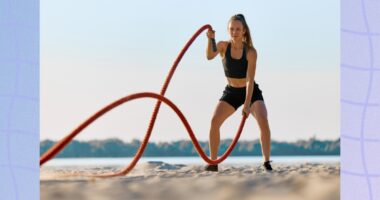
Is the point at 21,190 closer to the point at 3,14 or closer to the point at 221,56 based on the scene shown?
the point at 3,14

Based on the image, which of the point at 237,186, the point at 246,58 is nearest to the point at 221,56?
the point at 246,58

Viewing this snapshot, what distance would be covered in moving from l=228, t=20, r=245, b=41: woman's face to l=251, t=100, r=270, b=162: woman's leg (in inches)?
8.3

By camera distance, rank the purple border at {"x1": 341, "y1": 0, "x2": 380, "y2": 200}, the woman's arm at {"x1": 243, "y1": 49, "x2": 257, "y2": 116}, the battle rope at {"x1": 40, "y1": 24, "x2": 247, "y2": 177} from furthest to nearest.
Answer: the woman's arm at {"x1": 243, "y1": 49, "x2": 257, "y2": 116}
the battle rope at {"x1": 40, "y1": 24, "x2": 247, "y2": 177}
the purple border at {"x1": 341, "y1": 0, "x2": 380, "y2": 200}

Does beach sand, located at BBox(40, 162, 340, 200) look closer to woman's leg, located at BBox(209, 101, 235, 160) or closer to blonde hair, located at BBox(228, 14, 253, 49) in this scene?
woman's leg, located at BBox(209, 101, 235, 160)

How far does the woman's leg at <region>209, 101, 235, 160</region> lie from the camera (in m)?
2.03

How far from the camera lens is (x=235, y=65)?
207cm

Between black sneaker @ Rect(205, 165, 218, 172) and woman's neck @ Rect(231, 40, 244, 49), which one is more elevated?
woman's neck @ Rect(231, 40, 244, 49)

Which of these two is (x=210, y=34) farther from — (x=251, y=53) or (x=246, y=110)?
(x=246, y=110)

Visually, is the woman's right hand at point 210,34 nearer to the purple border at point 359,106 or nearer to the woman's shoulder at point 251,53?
the woman's shoulder at point 251,53

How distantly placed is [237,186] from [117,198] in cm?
26

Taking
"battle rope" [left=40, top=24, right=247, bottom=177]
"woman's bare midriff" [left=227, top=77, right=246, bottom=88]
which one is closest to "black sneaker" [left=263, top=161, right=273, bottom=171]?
"battle rope" [left=40, top=24, right=247, bottom=177]

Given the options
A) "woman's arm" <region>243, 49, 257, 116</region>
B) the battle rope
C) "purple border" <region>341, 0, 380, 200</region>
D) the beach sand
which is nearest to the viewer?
"purple border" <region>341, 0, 380, 200</region>

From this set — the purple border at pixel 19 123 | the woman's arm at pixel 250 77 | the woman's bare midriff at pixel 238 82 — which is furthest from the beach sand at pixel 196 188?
the woman's bare midriff at pixel 238 82

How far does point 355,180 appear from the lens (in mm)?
1082
